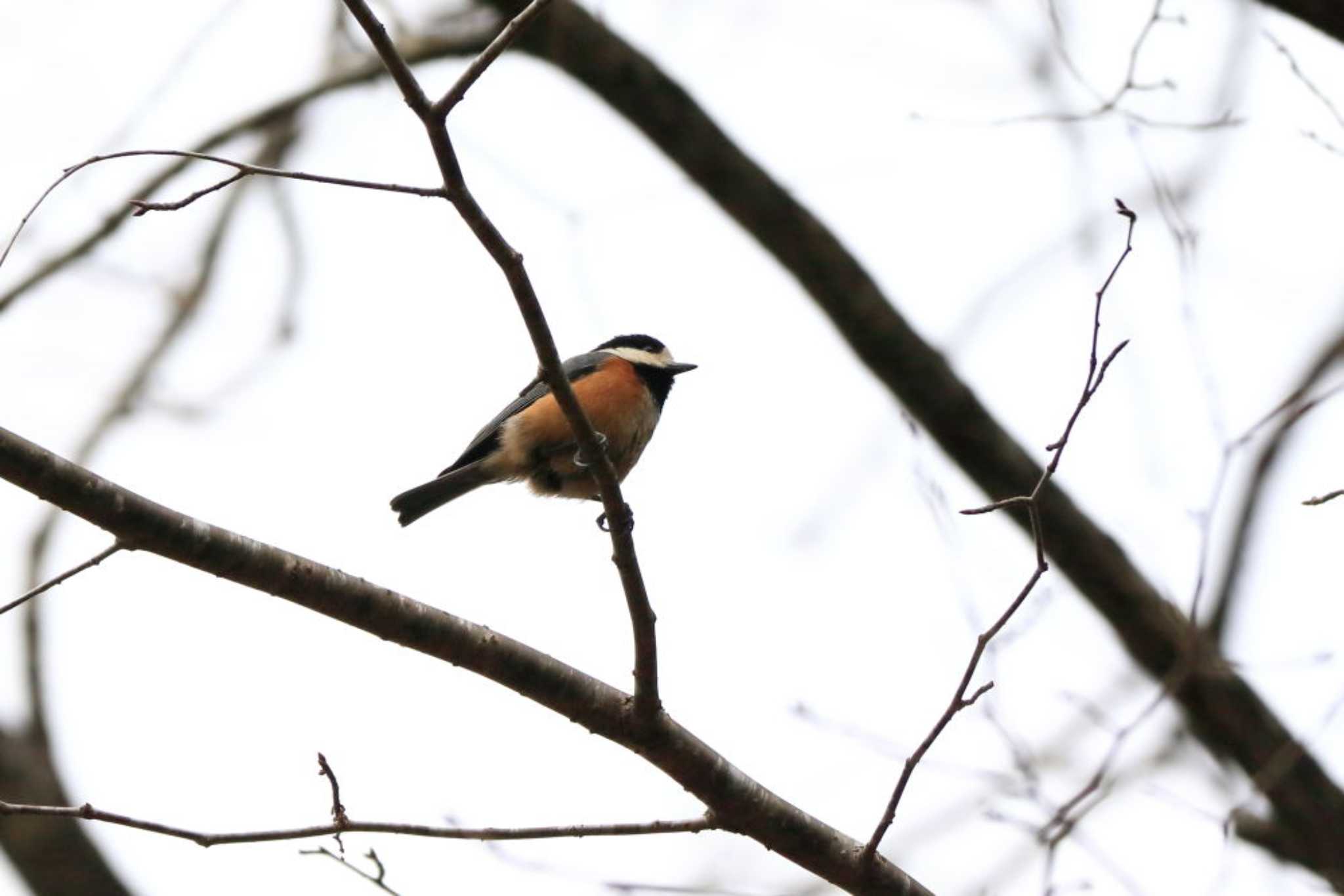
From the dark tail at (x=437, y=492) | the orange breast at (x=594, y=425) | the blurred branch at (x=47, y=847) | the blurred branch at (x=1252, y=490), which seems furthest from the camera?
the blurred branch at (x=47, y=847)

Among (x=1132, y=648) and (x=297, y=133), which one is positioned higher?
(x=297, y=133)

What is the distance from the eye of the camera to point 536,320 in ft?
11.0

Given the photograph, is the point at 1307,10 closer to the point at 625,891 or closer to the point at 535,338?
the point at 535,338

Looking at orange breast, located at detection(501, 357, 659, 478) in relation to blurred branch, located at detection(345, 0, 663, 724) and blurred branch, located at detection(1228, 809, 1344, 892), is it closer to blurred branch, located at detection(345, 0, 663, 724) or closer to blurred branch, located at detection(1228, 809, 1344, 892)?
blurred branch, located at detection(345, 0, 663, 724)

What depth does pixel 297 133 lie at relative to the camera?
320 inches

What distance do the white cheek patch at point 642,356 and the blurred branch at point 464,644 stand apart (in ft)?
11.3

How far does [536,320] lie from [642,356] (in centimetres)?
408

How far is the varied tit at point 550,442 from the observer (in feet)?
20.9

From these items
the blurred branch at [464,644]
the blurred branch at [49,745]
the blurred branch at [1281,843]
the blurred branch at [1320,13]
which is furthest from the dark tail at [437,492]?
the blurred branch at [1320,13]

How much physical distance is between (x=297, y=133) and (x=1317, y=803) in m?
6.09

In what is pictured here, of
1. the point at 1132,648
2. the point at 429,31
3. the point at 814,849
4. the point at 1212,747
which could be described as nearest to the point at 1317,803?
the point at 1212,747

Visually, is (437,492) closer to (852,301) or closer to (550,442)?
(550,442)

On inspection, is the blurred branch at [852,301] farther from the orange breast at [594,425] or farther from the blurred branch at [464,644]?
the blurred branch at [464,644]

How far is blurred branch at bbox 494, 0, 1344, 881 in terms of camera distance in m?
6.65
